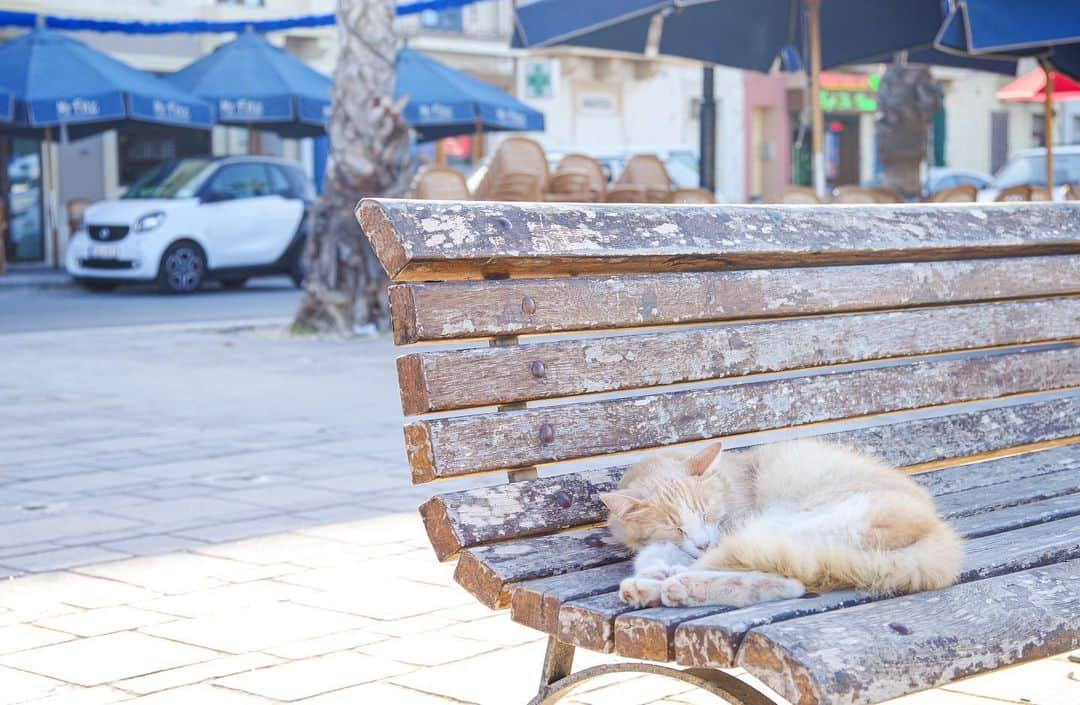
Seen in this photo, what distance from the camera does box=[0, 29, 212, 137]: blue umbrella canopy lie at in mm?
20328

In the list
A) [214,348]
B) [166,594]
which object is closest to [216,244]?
[214,348]

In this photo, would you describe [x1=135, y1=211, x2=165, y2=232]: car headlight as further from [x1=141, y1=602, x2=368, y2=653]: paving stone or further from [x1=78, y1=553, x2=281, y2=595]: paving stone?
[x1=141, y1=602, x2=368, y2=653]: paving stone

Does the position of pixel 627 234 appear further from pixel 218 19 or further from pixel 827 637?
pixel 218 19

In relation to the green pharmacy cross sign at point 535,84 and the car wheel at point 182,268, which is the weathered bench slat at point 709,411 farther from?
the green pharmacy cross sign at point 535,84

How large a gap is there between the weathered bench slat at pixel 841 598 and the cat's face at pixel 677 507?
14.0 inches

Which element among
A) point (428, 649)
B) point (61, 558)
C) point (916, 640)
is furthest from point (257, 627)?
point (916, 640)

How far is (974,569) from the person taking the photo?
104 inches

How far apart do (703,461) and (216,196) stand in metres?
17.9

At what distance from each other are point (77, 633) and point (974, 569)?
241cm

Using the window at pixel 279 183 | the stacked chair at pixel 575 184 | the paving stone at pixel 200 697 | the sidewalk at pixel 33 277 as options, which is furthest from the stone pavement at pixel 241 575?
the sidewalk at pixel 33 277

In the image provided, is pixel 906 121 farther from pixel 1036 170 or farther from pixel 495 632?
pixel 495 632

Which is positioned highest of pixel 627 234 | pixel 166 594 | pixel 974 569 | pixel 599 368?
pixel 627 234

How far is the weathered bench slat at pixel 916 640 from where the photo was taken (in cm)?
213

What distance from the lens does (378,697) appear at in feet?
11.4
